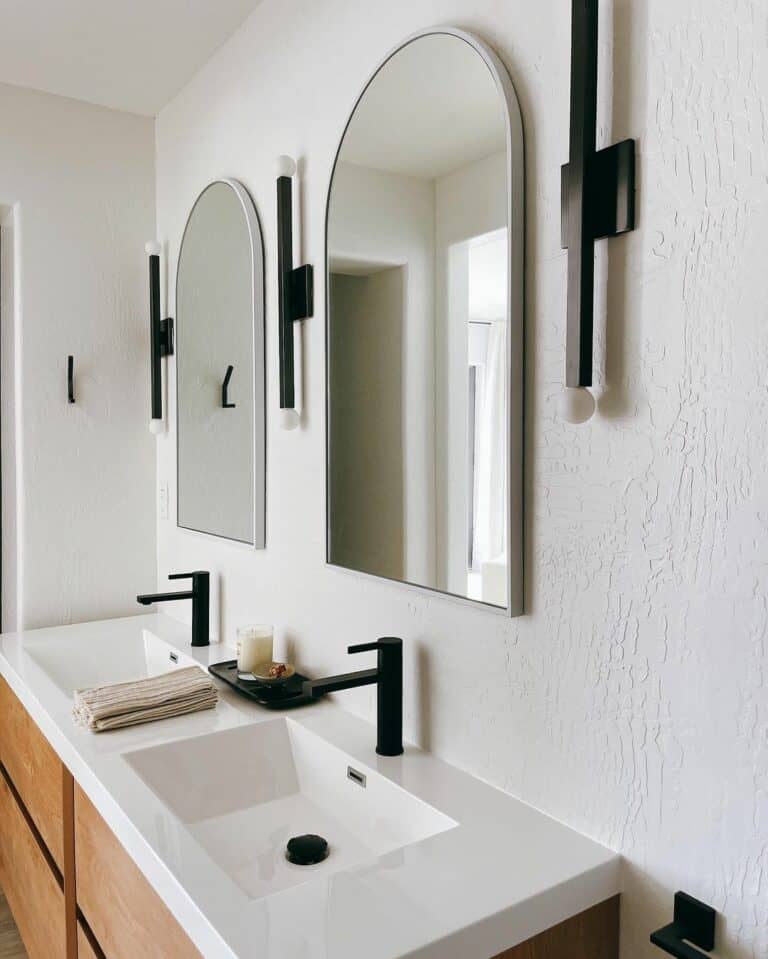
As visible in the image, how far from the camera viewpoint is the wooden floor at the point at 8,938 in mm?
1979

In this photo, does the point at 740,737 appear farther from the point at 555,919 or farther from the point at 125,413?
the point at 125,413

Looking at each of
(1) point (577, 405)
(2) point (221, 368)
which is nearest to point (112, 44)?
(2) point (221, 368)

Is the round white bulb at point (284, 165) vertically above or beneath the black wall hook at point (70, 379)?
above

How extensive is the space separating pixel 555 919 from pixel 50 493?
70.9 inches

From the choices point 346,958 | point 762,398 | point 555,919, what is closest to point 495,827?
point 555,919

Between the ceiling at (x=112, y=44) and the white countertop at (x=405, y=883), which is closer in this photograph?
the white countertop at (x=405, y=883)

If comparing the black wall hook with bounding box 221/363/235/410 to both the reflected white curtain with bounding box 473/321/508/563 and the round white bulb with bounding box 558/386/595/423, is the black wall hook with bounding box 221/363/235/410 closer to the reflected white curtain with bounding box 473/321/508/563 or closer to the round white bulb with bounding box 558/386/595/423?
the reflected white curtain with bounding box 473/321/508/563

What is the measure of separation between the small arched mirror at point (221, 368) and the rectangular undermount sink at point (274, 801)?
0.51 meters

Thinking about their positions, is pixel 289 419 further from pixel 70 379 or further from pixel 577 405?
pixel 70 379

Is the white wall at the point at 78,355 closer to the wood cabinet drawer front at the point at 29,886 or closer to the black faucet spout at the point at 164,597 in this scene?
the black faucet spout at the point at 164,597

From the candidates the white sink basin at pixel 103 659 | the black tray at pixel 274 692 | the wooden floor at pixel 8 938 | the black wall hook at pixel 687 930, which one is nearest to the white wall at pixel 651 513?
the black wall hook at pixel 687 930

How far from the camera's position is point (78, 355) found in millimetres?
2244

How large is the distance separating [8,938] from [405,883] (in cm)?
168

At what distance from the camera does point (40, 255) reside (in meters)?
2.17
